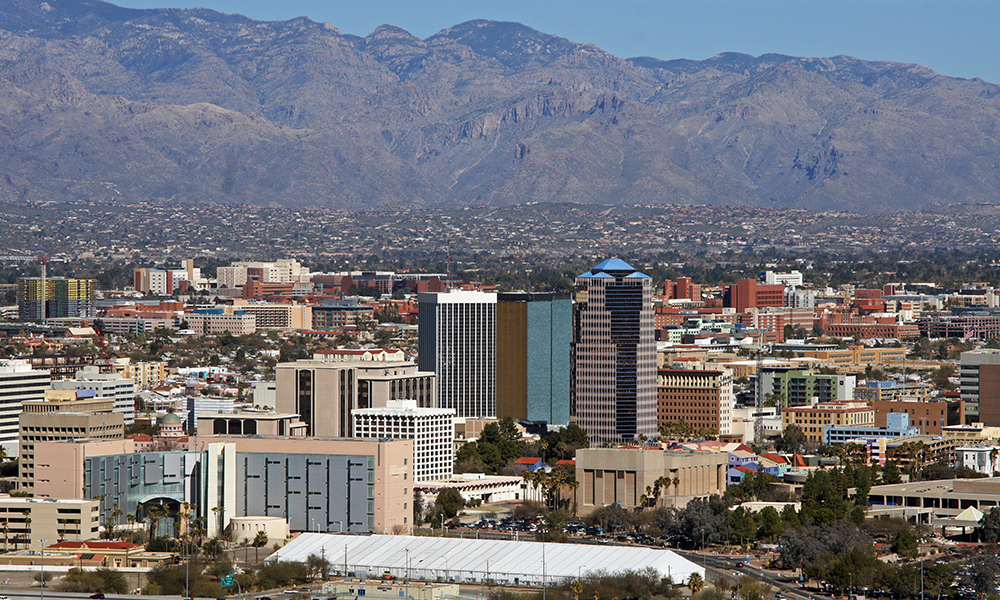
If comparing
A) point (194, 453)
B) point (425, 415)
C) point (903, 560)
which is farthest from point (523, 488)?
point (903, 560)

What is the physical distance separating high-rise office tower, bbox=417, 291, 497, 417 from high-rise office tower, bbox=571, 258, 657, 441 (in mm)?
9226

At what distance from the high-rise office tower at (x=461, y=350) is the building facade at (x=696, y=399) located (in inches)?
506

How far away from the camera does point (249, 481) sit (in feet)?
363

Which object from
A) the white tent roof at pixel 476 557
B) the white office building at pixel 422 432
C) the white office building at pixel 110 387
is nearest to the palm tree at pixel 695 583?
the white tent roof at pixel 476 557

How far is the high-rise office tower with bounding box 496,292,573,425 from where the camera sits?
514 feet

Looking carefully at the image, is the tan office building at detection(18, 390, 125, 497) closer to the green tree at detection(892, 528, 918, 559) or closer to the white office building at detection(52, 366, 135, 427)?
the white office building at detection(52, 366, 135, 427)

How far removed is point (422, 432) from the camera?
427ft

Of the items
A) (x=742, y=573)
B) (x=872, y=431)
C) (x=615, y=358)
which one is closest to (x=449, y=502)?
(x=742, y=573)

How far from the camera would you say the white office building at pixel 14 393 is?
461ft

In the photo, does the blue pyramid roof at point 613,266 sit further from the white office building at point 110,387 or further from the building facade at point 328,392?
the white office building at point 110,387

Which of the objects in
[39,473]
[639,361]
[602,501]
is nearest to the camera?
[39,473]

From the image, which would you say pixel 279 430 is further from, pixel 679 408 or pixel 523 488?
pixel 679 408

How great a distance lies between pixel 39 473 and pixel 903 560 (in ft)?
143

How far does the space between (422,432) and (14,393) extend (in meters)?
30.6
